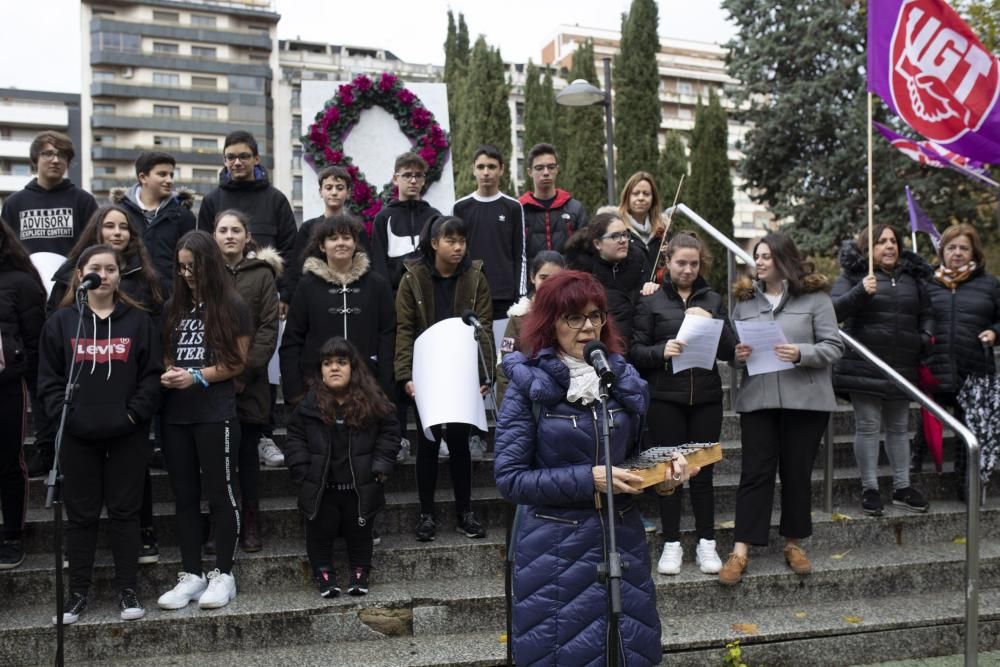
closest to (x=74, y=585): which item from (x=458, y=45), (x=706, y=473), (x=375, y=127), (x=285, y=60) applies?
(x=706, y=473)

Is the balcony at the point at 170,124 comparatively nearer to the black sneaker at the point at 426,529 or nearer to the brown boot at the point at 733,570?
the black sneaker at the point at 426,529

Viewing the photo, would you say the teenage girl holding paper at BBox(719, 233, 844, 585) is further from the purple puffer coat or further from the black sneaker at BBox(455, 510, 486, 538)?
the purple puffer coat

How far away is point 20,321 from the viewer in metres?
4.96

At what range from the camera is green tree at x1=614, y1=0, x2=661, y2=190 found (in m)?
29.8

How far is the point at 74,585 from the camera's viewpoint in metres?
4.37

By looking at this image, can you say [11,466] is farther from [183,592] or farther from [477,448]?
[477,448]

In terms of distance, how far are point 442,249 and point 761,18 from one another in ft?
52.2

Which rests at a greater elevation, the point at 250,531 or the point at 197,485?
the point at 197,485

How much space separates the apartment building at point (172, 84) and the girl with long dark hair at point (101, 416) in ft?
219

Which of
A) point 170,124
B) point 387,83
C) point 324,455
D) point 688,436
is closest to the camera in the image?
point 324,455

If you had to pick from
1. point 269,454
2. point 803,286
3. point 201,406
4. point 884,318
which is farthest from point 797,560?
point 201,406

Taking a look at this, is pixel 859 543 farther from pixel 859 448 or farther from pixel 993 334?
pixel 993 334

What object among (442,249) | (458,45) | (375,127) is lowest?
(442,249)

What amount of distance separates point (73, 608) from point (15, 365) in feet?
4.59
